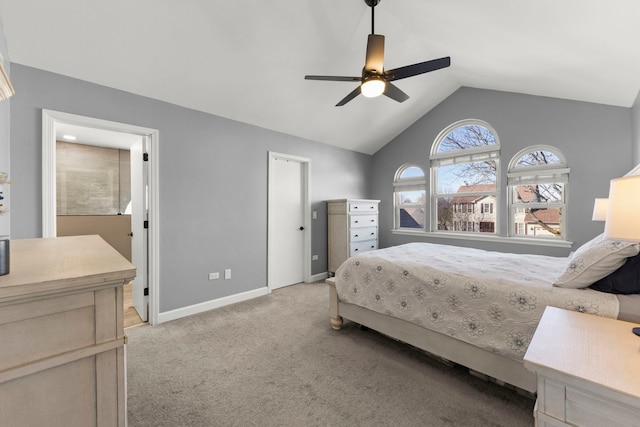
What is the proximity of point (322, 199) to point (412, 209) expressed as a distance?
5.93 ft

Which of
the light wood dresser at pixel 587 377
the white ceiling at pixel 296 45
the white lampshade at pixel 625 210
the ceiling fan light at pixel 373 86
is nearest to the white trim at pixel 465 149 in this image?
the white ceiling at pixel 296 45

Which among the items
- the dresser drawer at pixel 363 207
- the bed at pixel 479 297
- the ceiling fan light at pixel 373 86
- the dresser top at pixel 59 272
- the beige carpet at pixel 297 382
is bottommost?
the beige carpet at pixel 297 382

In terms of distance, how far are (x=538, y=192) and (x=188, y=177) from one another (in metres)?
4.71

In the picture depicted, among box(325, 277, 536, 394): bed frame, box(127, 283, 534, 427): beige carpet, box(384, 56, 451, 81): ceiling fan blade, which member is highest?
box(384, 56, 451, 81): ceiling fan blade

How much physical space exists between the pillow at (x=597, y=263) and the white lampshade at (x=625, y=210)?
421 millimetres

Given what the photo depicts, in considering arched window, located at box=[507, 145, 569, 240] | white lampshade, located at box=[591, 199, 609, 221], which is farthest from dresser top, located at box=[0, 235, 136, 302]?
arched window, located at box=[507, 145, 569, 240]

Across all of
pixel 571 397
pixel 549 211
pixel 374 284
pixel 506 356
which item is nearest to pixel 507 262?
pixel 506 356

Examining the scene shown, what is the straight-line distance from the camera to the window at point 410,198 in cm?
Result: 505

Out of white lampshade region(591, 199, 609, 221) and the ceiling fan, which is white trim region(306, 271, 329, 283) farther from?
white lampshade region(591, 199, 609, 221)

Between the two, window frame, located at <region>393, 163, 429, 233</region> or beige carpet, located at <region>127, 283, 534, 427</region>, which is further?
window frame, located at <region>393, 163, 429, 233</region>

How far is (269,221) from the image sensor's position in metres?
3.88

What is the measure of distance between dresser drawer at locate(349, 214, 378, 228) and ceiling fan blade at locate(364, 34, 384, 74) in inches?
99.9

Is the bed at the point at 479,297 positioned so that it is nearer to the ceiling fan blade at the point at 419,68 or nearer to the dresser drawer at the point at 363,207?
the ceiling fan blade at the point at 419,68

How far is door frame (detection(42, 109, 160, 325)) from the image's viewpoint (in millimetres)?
2291
